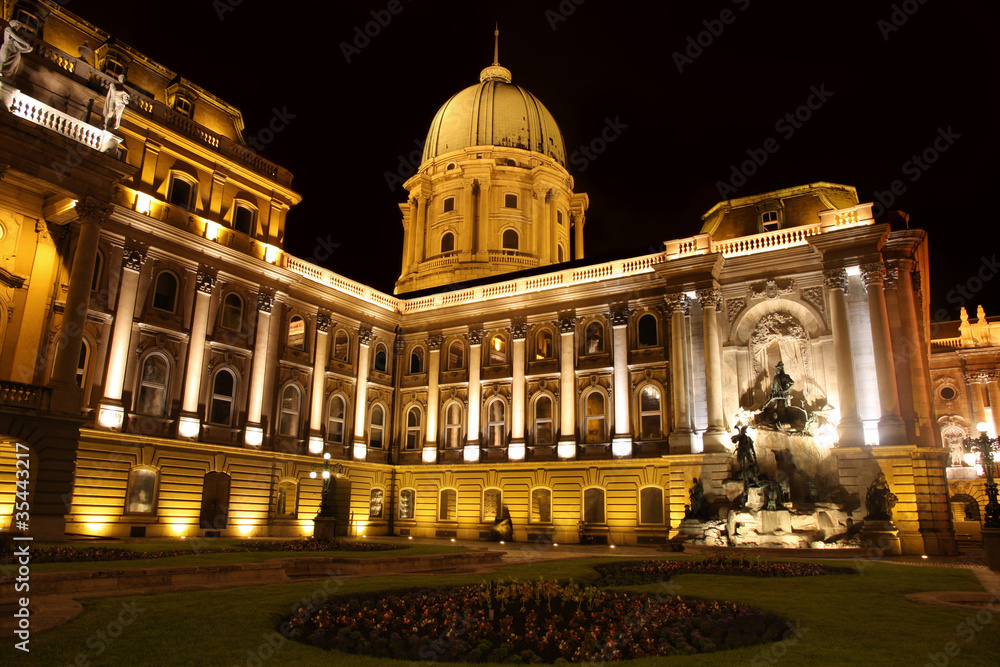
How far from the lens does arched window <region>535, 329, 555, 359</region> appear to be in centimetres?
4067

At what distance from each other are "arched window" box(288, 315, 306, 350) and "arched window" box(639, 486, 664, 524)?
64.7ft

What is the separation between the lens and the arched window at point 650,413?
36219 millimetres

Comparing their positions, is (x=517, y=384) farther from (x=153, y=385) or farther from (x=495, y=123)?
(x=495, y=123)

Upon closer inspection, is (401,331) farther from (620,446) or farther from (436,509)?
(620,446)

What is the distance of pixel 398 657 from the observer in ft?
28.1

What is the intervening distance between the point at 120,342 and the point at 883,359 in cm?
3237

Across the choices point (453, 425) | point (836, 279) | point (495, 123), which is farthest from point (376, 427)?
point (495, 123)

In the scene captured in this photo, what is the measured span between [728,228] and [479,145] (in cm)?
2532

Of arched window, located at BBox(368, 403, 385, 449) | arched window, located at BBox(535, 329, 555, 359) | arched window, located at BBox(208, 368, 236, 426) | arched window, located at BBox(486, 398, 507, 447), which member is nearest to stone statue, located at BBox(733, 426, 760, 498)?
arched window, located at BBox(535, 329, 555, 359)

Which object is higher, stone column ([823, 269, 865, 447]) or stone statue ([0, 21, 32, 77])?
stone statue ([0, 21, 32, 77])

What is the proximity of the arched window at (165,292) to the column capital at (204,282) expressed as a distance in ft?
3.33

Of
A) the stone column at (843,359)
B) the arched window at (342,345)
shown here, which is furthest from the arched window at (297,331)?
the stone column at (843,359)

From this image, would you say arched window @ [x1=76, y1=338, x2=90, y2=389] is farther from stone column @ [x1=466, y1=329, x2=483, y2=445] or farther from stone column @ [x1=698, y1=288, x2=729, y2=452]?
stone column @ [x1=698, y1=288, x2=729, y2=452]

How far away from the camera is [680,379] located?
34.9 metres
